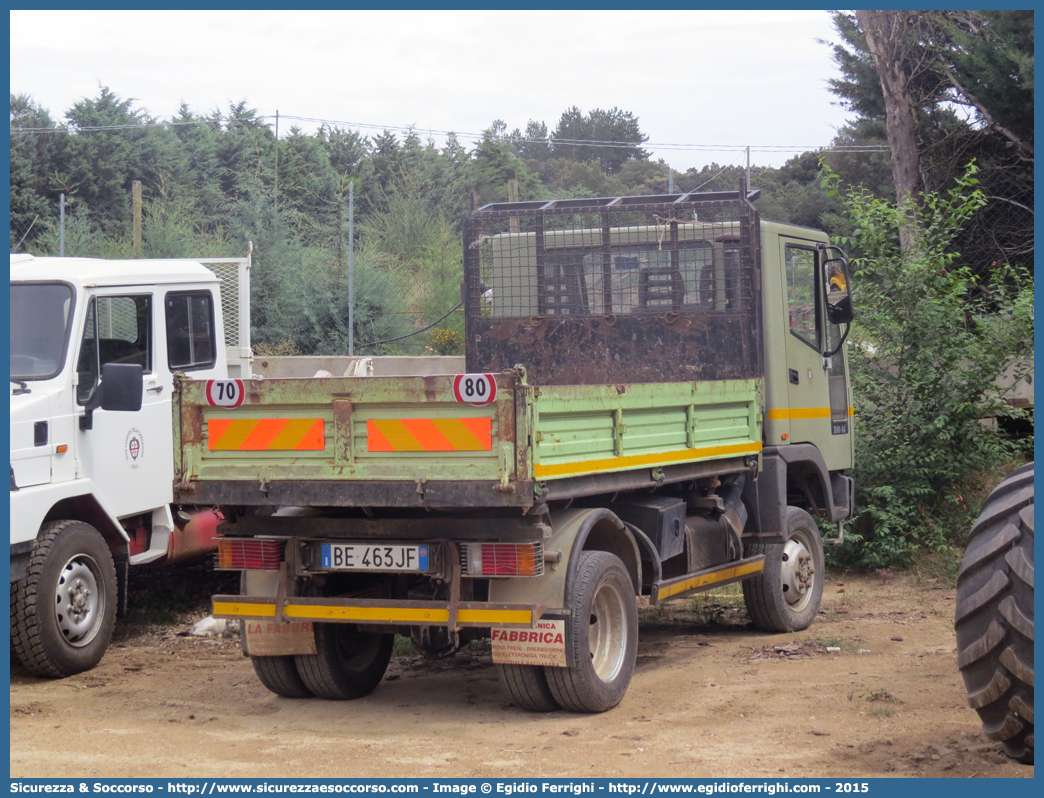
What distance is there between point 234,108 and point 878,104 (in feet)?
70.6

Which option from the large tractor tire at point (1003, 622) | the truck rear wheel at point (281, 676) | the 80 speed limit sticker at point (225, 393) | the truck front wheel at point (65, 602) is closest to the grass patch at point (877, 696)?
the large tractor tire at point (1003, 622)

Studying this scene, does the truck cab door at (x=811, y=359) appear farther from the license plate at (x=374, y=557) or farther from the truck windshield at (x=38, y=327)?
the truck windshield at (x=38, y=327)

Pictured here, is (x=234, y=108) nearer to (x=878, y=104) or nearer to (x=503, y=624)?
(x=878, y=104)

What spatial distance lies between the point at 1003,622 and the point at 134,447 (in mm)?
5609

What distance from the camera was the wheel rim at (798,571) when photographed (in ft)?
26.9

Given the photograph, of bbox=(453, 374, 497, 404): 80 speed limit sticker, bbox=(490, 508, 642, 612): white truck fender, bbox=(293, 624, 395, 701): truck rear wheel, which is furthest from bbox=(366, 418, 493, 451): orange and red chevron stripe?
bbox=(293, 624, 395, 701): truck rear wheel

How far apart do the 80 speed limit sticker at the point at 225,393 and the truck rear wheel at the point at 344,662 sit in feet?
4.27

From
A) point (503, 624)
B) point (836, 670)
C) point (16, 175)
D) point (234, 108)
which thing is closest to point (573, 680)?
point (503, 624)

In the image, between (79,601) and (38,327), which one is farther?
(38,327)

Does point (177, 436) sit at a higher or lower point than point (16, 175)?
lower

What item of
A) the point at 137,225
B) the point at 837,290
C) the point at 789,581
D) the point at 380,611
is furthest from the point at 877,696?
the point at 137,225

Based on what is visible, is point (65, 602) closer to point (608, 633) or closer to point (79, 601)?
point (79, 601)

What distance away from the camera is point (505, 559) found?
5.45m

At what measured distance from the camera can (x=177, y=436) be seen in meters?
5.77
